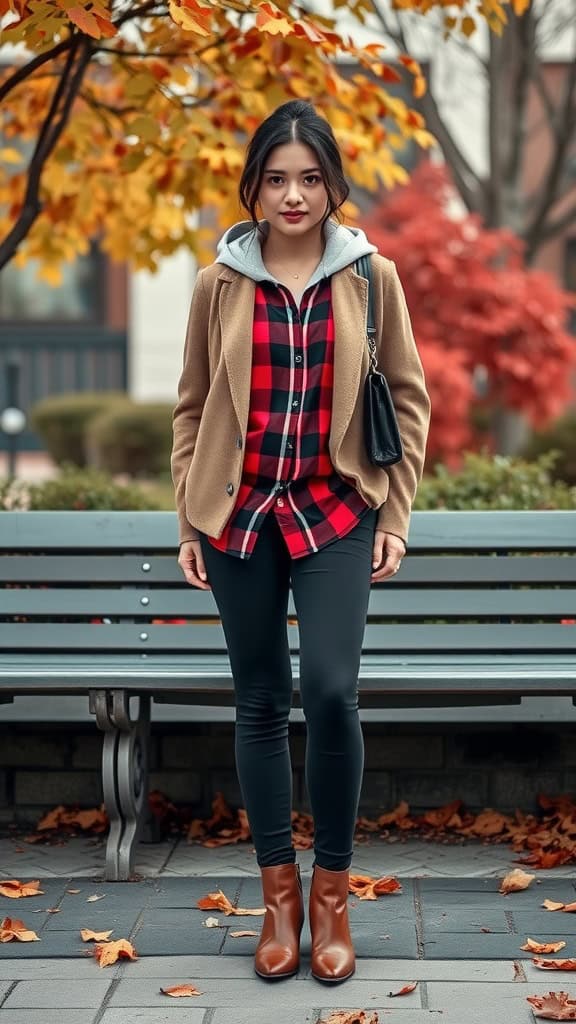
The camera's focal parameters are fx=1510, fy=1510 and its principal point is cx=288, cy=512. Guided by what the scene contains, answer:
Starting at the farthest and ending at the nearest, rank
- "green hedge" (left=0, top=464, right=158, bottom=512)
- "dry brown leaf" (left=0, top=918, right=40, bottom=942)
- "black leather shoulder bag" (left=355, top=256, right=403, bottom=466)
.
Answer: "green hedge" (left=0, top=464, right=158, bottom=512)
"dry brown leaf" (left=0, top=918, right=40, bottom=942)
"black leather shoulder bag" (left=355, top=256, right=403, bottom=466)

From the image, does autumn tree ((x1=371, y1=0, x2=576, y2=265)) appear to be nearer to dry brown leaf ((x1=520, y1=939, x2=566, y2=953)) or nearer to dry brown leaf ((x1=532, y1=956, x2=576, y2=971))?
dry brown leaf ((x1=520, y1=939, x2=566, y2=953))

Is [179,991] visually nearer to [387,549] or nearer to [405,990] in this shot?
[405,990]

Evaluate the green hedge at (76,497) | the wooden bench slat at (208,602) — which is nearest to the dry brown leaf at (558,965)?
the wooden bench slat at (208,602)

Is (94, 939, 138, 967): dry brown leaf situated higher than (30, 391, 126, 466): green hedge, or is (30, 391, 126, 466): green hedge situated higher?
(30, 391, 126, 466): green hedge

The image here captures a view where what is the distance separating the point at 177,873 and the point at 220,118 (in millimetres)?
3039

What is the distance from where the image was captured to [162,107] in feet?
18.3

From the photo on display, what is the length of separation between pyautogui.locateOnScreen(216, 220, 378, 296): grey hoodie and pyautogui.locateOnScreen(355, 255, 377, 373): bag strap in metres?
0.03

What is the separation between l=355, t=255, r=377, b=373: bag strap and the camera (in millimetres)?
3553

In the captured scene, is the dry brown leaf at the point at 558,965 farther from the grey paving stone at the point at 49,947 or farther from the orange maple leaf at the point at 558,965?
the grey paving stone at the point at 49,947

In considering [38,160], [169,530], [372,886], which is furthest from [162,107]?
[372,886]

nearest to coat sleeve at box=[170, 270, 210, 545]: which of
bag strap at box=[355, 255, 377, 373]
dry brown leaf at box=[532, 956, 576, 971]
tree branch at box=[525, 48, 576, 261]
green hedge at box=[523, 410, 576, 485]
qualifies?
bag strap at box=[355, 255, 377, 373]

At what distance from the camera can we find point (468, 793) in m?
4.85

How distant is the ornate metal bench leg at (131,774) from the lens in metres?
4.34

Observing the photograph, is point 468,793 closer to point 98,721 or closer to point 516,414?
point 98,721
